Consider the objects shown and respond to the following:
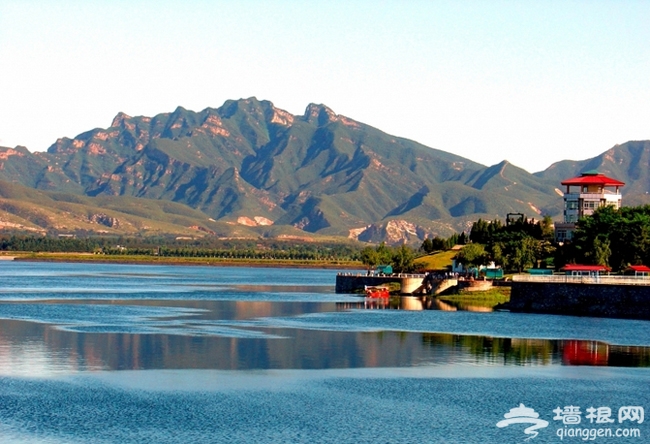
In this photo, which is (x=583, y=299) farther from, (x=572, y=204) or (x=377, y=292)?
(x=572, y=204)

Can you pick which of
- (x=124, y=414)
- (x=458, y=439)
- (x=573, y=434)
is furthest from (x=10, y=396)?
(x=573, y=434)

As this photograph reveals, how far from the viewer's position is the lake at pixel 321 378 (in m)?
46.7

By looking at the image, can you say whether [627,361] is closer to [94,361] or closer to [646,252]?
[94,361]

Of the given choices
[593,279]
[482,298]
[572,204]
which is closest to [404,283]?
[482,298]

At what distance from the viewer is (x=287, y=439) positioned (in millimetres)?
44594

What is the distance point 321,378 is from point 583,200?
101 metres

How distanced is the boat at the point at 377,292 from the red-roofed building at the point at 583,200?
96.2ft

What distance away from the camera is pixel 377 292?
137500mm

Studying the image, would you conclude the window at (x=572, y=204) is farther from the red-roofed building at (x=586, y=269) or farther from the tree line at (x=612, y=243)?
the red-roofed building at (x=586, y=269)

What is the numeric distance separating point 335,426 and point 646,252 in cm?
8031

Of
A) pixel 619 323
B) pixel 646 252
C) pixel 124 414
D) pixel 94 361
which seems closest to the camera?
pixel 124 414

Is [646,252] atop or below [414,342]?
atop

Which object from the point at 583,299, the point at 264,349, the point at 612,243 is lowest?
the point at 264,349

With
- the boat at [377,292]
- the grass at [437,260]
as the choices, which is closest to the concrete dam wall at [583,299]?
the boat at [377,292]
